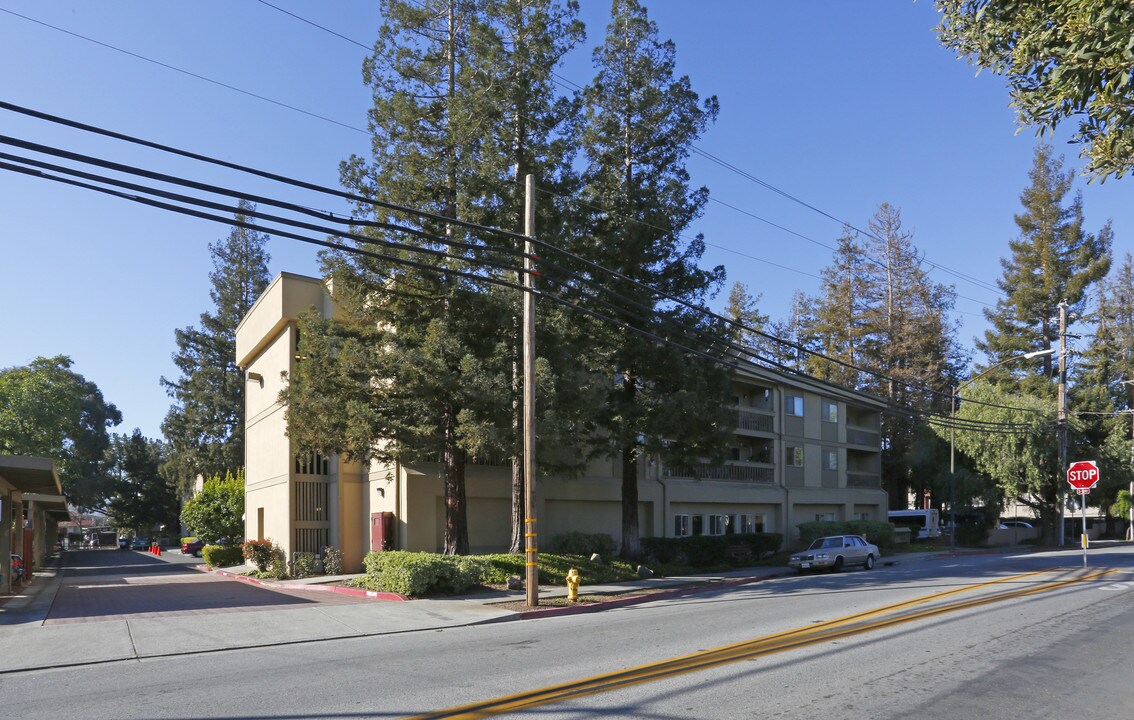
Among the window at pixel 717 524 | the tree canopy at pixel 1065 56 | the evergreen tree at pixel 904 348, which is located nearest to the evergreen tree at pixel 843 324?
the evergreen tree at pixel 904 348

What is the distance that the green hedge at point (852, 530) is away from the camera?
3856 centimetres

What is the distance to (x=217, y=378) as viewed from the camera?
59875 mm

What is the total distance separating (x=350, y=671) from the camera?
417 inches

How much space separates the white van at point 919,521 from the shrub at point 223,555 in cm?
3419

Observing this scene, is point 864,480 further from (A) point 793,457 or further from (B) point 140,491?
(B) point 140,491

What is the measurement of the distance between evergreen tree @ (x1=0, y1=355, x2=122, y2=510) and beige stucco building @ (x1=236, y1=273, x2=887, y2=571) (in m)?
28.9

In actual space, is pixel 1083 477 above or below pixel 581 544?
above

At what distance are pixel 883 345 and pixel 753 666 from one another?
53.9 meters

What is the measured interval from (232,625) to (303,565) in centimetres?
1283

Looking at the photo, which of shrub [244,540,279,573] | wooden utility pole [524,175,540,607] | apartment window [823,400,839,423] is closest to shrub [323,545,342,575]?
shrub [244,540,279,573]

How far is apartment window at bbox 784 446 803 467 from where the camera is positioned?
4110 centimetres

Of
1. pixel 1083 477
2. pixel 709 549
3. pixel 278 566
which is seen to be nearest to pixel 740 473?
pixel 709 549

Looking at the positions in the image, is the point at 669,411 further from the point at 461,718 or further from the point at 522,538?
the point at 461,718

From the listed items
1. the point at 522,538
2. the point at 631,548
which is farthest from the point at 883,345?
the point at 522,538
